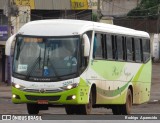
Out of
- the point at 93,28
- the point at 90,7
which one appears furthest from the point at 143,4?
the point at 93,28

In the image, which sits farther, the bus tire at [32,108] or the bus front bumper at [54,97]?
the bus tire at [32,108]

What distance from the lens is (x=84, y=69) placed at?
70.0 ft

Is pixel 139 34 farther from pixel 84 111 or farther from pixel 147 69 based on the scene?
pixel 84 111

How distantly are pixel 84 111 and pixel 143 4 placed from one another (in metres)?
65.4

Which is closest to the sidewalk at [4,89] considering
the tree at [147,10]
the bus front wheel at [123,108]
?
the bus front wheel at [123,108]

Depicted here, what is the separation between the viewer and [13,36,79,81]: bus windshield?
822 inches

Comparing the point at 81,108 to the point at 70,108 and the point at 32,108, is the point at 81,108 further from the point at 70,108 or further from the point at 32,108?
the point at 32,108

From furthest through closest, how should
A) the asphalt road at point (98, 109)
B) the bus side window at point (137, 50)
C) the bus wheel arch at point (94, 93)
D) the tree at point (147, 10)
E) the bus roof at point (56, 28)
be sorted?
the tree at point (147, 10) < the asphalt road at point (98, 109) < the bus side window at point (137, 50) < the bus wheel arch at point (94, 93) < the bus roof at point (56, 28)

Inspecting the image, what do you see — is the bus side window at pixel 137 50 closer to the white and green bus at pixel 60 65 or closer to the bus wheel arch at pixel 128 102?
the bus wheel arch at pixel 128 102

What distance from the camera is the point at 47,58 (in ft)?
68.7

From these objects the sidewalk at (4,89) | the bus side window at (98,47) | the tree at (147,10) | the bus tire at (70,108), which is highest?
the bus side window at (98,47)

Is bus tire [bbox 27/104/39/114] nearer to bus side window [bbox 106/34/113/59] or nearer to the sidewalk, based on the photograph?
bus side window [bbox 106/34/113/59]

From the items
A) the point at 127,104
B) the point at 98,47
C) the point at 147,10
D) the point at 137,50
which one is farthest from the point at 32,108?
the point at 147,10

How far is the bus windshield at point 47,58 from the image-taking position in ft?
68.5
